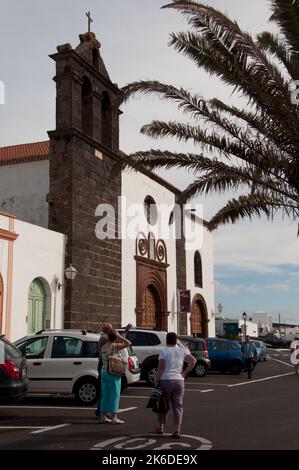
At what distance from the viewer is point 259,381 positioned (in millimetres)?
18938

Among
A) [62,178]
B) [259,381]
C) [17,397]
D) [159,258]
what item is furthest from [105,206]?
[17,397]

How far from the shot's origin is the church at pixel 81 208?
21172 millimetres

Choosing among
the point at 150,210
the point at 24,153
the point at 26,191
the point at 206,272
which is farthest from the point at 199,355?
the point at 206,272

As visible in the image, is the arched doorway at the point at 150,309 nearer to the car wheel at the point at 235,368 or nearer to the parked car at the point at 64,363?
the car wheel at the point at 235,368

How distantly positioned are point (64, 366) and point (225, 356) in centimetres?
1195

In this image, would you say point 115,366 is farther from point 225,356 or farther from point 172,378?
point 225,356

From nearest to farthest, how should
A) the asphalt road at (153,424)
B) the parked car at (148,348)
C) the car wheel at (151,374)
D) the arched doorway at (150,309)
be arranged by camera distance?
the asphalt road at (153,424)
the car wheel at (151,374)
the parked car at (148,348)
the arched doorway at (150,309)

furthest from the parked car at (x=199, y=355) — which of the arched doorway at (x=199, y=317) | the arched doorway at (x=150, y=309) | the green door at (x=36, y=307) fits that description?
the arched doorway at (x=199, y=317)

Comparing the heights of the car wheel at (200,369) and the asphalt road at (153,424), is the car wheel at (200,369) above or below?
above

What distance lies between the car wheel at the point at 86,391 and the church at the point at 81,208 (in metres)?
6.77

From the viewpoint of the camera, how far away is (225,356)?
22.8 metres

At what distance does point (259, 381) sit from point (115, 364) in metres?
10.6
